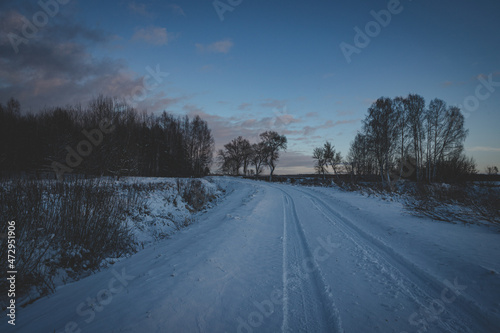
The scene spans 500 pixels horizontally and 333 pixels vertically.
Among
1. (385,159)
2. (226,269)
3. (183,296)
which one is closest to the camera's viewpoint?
(183,296)

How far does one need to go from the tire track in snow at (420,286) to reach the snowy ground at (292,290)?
14 millimetres

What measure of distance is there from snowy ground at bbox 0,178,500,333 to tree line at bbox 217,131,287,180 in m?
39.5

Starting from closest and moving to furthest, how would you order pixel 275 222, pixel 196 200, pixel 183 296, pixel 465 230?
pixel 183 296
pixel 465 230
pixel 275 222
pixel 196 200

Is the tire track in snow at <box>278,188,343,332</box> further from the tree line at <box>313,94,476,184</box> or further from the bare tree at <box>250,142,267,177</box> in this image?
the bare tree at <box>250,142,267,177</box>

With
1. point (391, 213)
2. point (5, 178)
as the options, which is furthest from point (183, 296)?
point (391, 213)

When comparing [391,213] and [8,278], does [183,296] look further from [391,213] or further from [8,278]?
[391,213]

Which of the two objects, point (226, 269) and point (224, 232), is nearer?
point (226, 269)

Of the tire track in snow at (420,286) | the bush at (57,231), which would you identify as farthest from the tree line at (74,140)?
the tire track in snow at (420,286)

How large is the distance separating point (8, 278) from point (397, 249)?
7.59 m

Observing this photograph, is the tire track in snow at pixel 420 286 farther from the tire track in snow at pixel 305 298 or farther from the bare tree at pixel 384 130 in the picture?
the bare tree at pixel 384 130

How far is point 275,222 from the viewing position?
6934 millimetres

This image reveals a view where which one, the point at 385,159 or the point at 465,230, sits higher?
the point at 385,159

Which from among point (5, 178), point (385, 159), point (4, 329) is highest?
point (385, 159)

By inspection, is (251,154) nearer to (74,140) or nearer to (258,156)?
(258,156)
